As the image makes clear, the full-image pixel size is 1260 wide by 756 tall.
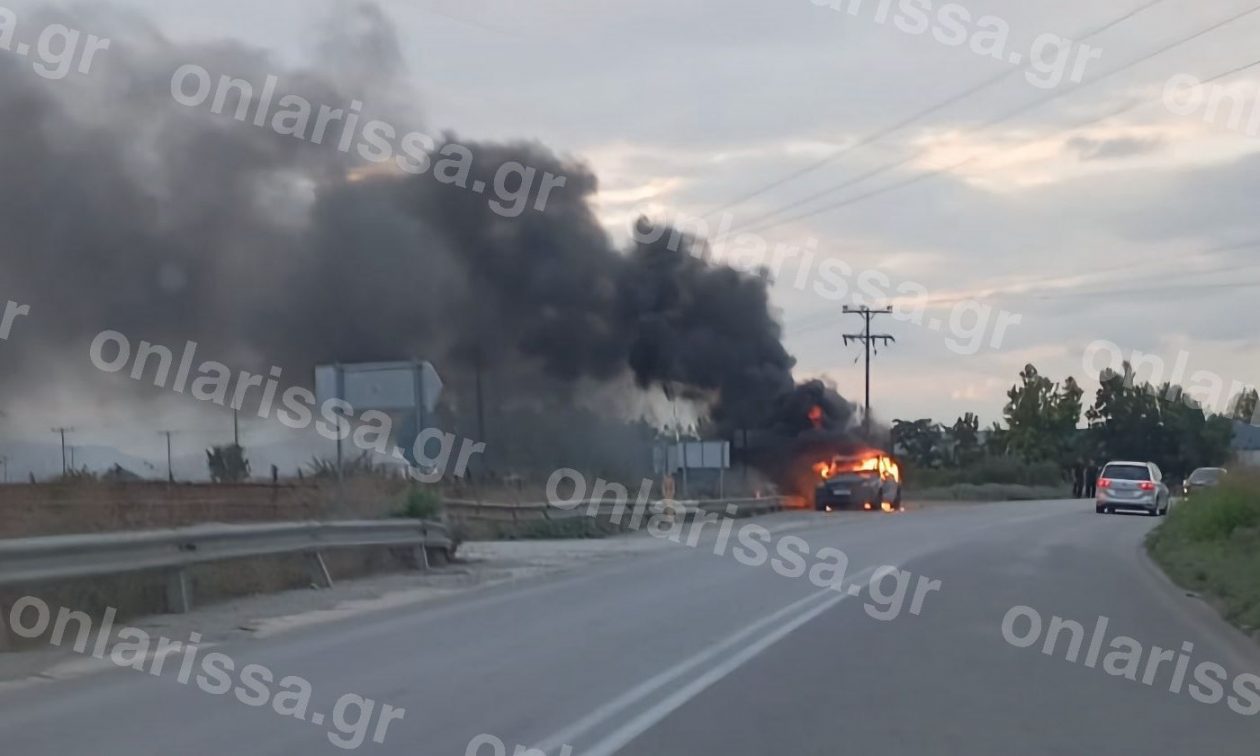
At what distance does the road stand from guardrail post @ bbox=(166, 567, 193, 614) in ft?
4.98

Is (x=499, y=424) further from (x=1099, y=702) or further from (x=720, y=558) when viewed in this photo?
(x=1099, y=702)

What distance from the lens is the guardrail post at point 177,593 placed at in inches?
507

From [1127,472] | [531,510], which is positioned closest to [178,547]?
[531,510]

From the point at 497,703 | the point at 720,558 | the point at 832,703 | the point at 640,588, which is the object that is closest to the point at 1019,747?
the point at 832,703

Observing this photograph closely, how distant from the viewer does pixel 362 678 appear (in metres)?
9.53

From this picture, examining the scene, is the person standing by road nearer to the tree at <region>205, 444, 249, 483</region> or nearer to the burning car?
the burning car

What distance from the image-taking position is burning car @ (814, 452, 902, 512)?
132 ft

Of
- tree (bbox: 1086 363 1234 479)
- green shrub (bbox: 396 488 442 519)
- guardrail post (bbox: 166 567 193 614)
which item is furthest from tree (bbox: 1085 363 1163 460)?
guardrail post (bbox: 166 567 193 614)


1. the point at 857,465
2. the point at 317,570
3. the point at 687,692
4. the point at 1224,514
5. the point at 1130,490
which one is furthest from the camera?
the point at 857,465

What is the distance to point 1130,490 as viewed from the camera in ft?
122

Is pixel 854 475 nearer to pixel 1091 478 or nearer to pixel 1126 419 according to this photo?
pixel 1091 478

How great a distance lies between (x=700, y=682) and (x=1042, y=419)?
81.2m

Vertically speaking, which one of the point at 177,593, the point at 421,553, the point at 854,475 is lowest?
the point at 177,593

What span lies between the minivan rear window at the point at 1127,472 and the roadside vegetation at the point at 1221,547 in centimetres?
1162
